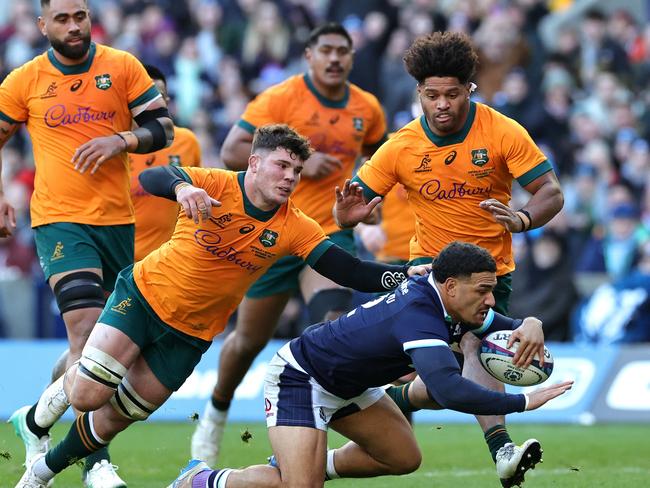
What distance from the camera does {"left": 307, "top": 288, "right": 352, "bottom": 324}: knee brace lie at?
34.3 feet

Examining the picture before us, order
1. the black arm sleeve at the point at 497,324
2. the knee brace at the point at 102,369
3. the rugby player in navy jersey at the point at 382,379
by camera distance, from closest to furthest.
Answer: the rugby player in navy jersey at the point at 382,379, the black arm sleeve at the point at 497,324, the knee brace at the point at 102,369

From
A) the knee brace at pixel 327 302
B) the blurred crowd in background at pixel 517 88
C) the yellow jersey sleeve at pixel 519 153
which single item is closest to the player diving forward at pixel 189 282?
the yellow jersey sleeve at pixel 519 153

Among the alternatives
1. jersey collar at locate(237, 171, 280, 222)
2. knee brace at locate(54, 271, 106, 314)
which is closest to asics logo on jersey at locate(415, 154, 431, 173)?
jersey collar at locate(237, 171, 280, 222)

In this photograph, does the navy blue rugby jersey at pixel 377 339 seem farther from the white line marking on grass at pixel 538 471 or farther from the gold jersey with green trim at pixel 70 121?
the white line marking on grass at pixel 538 471

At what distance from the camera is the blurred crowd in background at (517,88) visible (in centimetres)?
1533

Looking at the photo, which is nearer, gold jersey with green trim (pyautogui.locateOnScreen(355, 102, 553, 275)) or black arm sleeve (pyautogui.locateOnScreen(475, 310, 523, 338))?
black arm sleeve (pyautogui.locateOnScreen(475, 310, 523, 338))

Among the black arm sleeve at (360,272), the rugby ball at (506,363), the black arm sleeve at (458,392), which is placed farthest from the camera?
the black arm sleeve at (360,272)

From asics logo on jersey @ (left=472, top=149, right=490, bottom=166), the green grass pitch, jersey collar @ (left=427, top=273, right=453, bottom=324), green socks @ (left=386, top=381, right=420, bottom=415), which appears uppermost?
asics logo on jersey @ (left=472, top=149, right=490, bottom=166)

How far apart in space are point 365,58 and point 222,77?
2.36 metres

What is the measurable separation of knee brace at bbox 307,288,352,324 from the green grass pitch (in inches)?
49.1

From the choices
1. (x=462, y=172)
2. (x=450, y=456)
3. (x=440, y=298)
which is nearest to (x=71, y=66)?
(x=462, y=172)

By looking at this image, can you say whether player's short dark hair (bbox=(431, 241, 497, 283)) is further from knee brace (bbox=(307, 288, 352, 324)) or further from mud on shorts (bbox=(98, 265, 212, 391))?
knee brace (bbox=(307, 288, 352, 324))

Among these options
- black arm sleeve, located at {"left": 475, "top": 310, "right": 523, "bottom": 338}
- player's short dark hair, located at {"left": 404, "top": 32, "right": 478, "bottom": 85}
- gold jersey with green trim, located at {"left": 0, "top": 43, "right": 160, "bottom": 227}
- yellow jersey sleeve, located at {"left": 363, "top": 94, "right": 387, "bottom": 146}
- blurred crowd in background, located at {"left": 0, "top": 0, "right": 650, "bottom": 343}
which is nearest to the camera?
black arm sleeve, located at {"left": 475, "top": 310, "right": 523, "bottom": 338}

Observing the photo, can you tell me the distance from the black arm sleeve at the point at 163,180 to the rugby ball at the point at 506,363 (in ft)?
6.59
